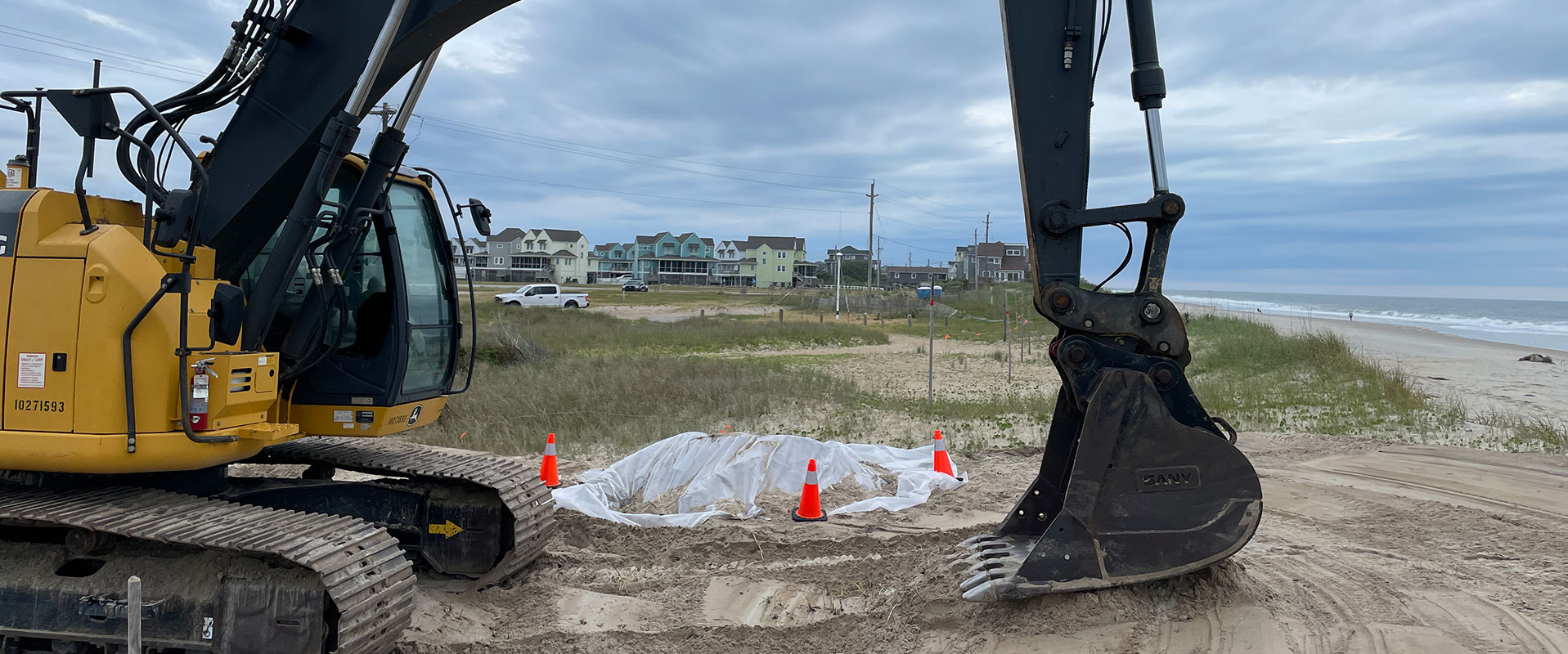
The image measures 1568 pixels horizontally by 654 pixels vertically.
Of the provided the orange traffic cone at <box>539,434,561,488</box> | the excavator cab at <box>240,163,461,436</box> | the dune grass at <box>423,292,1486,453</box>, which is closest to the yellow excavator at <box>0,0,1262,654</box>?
the excavator cab at <box>240,163,461,436</box>

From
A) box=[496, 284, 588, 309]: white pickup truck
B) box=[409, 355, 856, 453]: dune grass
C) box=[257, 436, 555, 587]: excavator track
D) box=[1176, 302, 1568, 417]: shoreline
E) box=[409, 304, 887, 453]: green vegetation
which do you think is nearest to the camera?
box=[257, 436, 555, 587]: excavator track

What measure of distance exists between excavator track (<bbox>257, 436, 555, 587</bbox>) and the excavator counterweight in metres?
2.67


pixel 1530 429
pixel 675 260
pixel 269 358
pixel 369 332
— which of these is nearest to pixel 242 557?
pixel 269 358

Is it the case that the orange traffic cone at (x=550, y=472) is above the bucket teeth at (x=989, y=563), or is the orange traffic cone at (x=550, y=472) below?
below

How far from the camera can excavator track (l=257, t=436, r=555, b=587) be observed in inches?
213

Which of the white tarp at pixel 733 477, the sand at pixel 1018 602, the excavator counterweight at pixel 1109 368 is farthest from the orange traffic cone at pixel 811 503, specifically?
the excavator counterweight at pixel 1109 368

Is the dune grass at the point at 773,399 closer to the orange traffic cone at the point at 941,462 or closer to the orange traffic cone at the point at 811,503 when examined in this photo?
the orange traffic cone at the point at 941,462

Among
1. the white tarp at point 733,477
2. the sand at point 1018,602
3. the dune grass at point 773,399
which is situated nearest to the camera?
the sand at point 1018,602

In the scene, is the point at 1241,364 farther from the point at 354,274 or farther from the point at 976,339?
the point at 354,274

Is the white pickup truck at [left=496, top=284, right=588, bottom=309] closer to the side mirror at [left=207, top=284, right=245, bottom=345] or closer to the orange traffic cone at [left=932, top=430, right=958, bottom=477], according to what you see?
the orange traffic cone at [left=932, top=430, right=958, bottom=477]

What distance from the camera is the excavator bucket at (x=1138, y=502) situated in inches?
169

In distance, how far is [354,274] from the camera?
5.18 meters

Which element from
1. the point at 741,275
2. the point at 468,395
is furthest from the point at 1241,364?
the point at 741,275

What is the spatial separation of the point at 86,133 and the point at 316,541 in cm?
221
